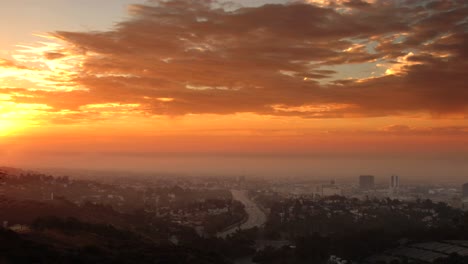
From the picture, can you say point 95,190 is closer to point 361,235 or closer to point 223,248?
point 223,248

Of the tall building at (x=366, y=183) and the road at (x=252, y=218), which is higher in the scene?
the tall building at (x=366, y=183)

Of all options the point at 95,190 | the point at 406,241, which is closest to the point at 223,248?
the point at 406,241

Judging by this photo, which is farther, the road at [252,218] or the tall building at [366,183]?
the tall building at [366,183]

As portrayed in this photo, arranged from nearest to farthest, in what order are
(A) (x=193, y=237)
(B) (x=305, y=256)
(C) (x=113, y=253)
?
(C) (x=113, y=253)
(B) (x=305, y=256)
(A) (x=193, y=237)

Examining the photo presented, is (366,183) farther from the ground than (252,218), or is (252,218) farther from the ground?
(366,183)

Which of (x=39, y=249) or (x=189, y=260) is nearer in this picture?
(x=39, y=249)

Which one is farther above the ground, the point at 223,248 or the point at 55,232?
the point at 55,232

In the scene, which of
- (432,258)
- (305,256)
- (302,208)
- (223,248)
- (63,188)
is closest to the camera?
(432,258)

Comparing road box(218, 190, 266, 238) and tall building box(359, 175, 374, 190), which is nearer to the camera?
road box(218, 190, 266, 238)

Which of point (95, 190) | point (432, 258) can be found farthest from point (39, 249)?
point (95, 190)

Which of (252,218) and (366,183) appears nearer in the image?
(252,218)

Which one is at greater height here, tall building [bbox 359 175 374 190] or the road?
tall building [bbox 359 175 374 190]
